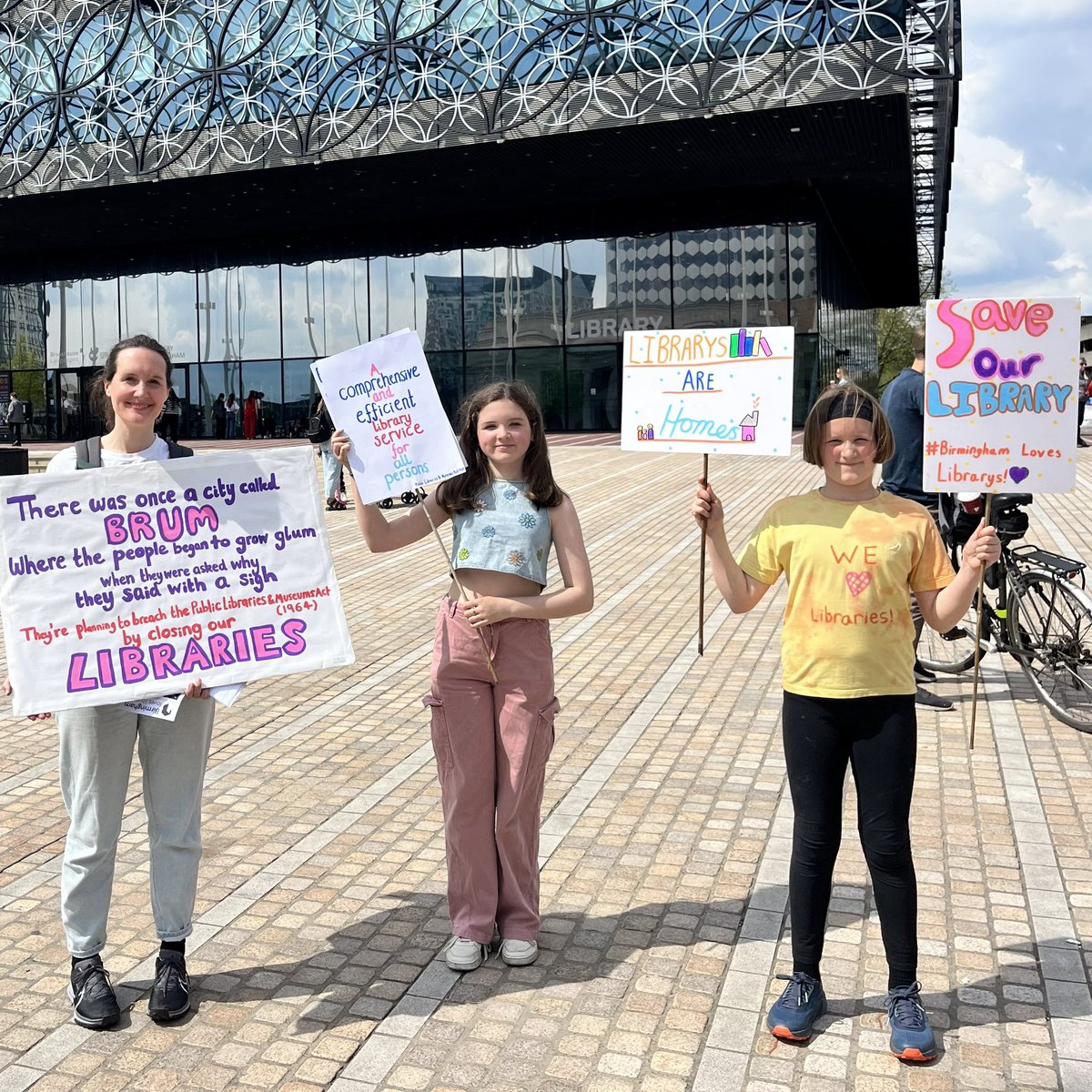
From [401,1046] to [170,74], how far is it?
113ft

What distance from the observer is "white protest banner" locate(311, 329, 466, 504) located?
3895 mm

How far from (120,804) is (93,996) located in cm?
59

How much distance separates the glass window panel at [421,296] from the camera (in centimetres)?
3866

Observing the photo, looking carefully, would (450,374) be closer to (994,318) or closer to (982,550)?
(994,318)

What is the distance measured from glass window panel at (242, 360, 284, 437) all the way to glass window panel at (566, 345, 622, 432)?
1050 centimetres

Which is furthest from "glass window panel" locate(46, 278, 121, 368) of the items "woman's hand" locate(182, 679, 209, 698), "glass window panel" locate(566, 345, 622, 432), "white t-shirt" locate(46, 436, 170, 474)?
"woman's hand" locate(182, 679, 209, 698)

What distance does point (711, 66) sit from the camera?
27016 millimetres

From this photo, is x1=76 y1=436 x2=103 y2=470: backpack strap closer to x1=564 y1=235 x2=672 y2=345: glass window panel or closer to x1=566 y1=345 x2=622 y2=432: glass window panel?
x1=564 y1=235 x2=672 y2=345: glass window panel

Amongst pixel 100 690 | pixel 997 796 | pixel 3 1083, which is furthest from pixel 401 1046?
pixel 997 796

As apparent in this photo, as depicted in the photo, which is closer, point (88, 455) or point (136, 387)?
point (136, 387)

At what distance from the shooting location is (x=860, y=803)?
347 centimetres

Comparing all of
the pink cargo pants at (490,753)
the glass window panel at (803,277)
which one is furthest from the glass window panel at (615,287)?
the pink cargo pants at (490,753)

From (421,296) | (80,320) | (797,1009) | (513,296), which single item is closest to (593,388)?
(513,296)

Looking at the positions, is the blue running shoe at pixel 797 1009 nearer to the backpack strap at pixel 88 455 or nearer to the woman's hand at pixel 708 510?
the woman's hand at pixel 708 510
